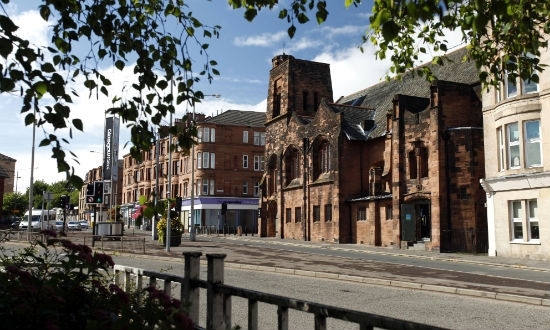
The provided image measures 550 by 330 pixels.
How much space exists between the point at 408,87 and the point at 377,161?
7583 millimetres

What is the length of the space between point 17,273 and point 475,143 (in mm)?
28999

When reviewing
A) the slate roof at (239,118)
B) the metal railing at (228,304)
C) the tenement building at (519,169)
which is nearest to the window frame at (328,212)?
the tenement building at (519,169)

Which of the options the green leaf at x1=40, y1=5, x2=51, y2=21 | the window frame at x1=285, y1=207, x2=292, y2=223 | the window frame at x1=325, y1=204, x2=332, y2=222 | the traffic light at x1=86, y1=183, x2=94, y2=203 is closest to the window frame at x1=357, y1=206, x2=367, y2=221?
the window frame at x1=325, y1=204, x2=332, y2=222

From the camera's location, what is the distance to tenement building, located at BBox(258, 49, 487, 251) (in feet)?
95.2

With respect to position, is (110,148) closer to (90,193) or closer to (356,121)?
(90,193)

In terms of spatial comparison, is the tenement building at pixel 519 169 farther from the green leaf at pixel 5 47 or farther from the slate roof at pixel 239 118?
the slate roof at pixel 239 118

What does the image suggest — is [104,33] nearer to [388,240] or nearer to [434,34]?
[434,34]

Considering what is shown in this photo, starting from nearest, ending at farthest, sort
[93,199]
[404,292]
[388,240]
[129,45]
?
[129,45] → [404,292] → [93,199] → [388,240]

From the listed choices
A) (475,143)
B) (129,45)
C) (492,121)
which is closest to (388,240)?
(475,143)


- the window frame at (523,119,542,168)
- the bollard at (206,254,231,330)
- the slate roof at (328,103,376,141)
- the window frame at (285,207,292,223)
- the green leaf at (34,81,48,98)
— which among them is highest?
the slate roof at (328,103,376,141)

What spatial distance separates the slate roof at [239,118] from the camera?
220 ft

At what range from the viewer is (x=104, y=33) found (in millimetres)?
4797

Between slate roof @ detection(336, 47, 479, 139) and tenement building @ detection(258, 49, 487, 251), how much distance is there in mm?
110

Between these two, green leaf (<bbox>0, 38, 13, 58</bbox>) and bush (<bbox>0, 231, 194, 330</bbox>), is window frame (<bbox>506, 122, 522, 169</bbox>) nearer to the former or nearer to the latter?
bush (<bbox>0, 231, 194, 330</bbox>)
